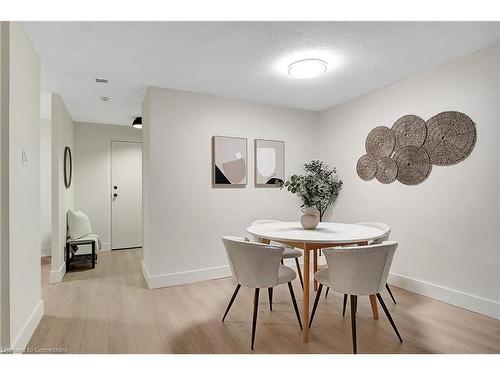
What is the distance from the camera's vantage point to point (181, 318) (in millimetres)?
2375

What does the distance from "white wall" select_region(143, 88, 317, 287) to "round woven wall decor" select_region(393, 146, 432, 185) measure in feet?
5.31

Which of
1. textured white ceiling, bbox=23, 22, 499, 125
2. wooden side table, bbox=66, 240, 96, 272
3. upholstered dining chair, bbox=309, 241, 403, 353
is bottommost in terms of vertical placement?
wooden side table, bbox=66, 240, 96, 272

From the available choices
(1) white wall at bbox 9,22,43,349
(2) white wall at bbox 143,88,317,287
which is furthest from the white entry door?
(1) white wall at bbox 9,22,43,349

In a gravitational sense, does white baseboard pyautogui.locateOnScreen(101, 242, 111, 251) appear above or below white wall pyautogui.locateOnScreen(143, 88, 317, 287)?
below

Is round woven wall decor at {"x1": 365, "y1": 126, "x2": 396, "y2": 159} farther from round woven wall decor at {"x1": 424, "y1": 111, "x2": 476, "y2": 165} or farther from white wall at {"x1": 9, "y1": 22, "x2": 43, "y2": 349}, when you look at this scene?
white wall at {"x1": 9, "y1": 22, "x2": 43, "y2": 349}

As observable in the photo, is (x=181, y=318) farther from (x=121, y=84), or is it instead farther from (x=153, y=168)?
(x=121, y=84)

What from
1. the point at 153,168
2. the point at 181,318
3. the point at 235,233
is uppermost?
the point at 153,168

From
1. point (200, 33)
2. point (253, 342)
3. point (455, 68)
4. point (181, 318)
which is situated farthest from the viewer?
point (455, 68)

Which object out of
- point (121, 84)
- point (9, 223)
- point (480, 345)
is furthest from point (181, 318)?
point (121, 84)

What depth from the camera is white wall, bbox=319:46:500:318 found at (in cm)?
239

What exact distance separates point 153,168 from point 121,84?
97cm

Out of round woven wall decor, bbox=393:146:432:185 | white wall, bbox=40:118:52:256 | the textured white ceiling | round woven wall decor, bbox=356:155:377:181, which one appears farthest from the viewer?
white wall, bbox=40:118:52:256

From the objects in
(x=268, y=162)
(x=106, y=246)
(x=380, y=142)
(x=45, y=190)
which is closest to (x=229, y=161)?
(x=268, y=162)

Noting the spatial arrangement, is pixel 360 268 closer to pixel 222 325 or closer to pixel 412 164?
pixel 222 325
